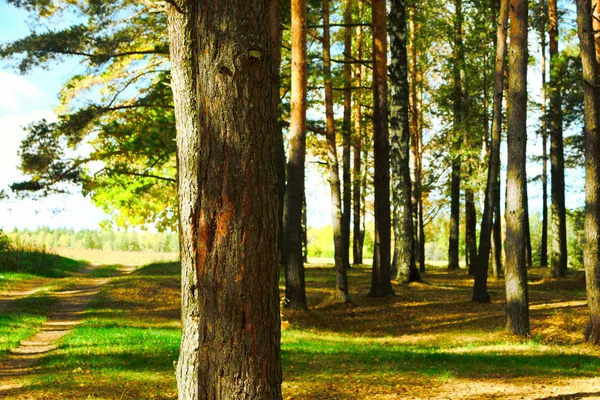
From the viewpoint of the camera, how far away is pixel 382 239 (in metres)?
18.1

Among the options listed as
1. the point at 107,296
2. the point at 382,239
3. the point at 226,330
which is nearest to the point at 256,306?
the point at 226,330

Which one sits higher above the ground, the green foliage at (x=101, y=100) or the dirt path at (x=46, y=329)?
the green foliage at (x=101, y=100)

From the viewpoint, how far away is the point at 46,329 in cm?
1371

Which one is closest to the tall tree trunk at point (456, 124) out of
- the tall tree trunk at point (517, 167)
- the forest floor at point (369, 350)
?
the forest floor at point (369, 350)

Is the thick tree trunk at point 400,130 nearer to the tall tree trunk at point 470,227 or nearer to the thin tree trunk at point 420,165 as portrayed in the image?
the tall tree trunk at point 470,227

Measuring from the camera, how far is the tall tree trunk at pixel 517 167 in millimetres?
12062

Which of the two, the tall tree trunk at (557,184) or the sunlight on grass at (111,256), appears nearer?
the tall tree trunk at (557,184)

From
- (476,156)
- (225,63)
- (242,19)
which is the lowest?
(225,63)

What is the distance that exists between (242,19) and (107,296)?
15.9 meters

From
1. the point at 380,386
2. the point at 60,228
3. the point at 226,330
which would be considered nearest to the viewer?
the point at 226,330

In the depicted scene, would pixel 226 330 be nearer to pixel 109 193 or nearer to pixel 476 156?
pixel 476 156

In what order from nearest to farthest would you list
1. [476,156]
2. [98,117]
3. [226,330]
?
1. [226,330]
2. [98,117]
3. [476,156]

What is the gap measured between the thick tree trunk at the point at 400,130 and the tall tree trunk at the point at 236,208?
1620 centimetres

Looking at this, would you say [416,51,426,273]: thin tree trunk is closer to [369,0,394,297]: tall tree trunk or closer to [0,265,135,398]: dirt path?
[369,0,394,297]: tall tree trunk
